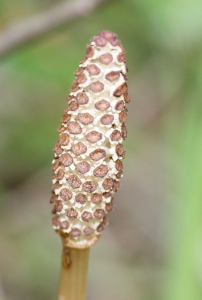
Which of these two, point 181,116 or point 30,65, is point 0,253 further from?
point 181,116

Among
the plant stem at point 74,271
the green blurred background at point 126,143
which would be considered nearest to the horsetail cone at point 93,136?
the plant stem at point 74,271

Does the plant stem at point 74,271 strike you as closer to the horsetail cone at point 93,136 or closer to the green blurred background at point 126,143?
the horsetail cone at point 93,136

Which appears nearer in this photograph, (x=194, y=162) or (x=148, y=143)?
(x=194, y=162)

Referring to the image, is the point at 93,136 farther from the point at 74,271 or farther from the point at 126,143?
the point at 126,143

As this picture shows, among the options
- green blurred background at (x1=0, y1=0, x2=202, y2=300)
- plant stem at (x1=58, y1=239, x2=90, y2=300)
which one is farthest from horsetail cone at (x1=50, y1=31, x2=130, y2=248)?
green blurred background at (x1=0, y1=0, x2=202, y2=300)

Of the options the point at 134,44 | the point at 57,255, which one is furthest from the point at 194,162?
the point at 134,44
